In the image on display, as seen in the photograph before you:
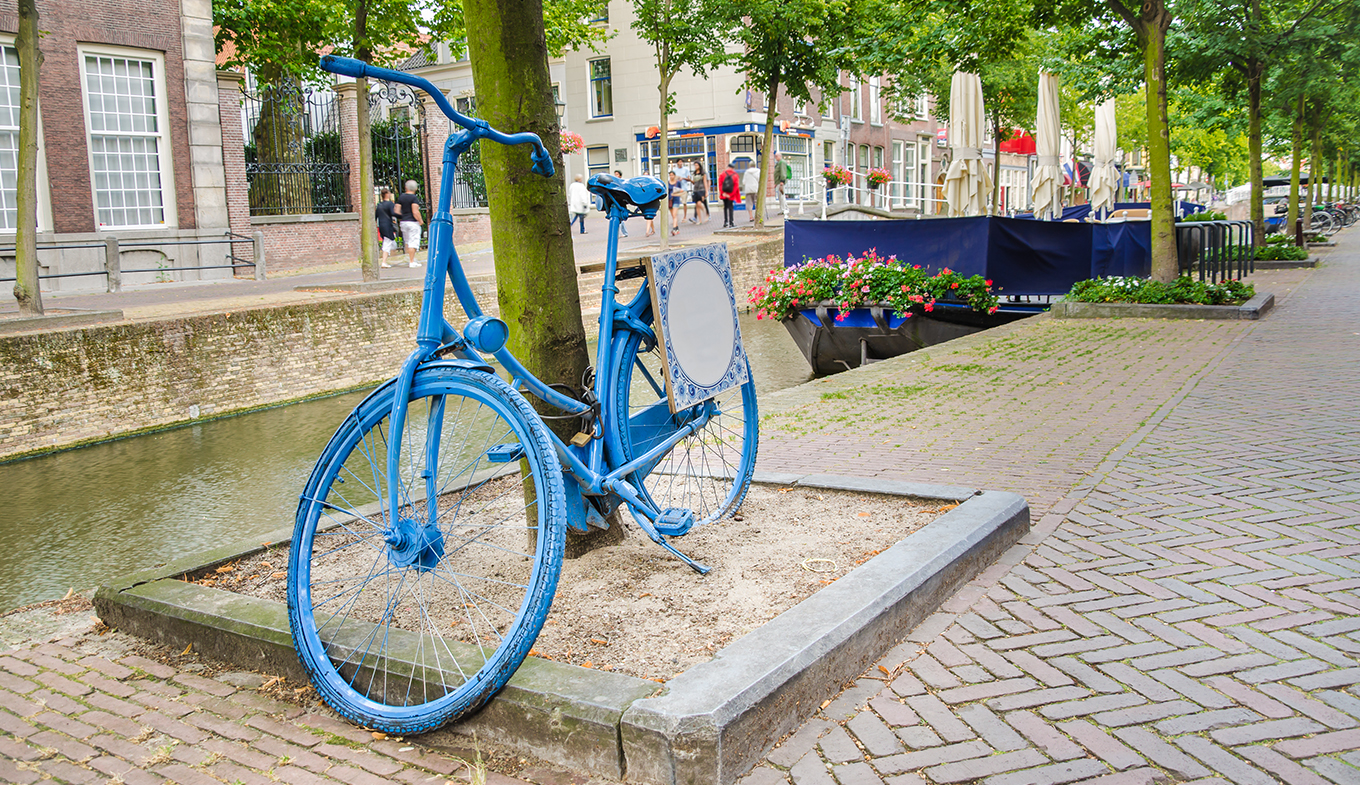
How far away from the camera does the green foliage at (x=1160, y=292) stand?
12.6 m

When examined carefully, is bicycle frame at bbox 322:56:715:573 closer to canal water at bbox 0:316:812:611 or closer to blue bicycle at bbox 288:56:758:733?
blue bicycle at bbox 288:56:758:733

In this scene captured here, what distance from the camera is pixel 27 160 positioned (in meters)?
11.1

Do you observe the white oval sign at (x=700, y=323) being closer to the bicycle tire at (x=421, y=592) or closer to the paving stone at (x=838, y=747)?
the bicycle tire at (x=421, y=592)

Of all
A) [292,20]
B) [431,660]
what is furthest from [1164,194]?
[292,20]

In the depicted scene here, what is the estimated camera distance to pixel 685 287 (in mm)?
3602

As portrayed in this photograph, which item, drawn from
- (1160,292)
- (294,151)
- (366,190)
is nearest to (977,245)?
(1160,292)

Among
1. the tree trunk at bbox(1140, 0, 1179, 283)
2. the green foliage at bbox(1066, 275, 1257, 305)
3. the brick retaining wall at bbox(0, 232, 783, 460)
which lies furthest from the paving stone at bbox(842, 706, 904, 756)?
the tree trunk at bbox(1140, 0, 1179, 283)

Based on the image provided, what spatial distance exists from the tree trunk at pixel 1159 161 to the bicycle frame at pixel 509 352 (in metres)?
11.6

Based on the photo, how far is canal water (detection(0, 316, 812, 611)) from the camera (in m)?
6.27

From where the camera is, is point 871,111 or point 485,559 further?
point 871,111

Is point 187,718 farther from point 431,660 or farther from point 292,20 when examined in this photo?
point 292,20

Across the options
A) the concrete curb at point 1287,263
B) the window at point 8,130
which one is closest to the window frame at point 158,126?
the window at point 8,130

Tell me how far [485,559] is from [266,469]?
5967mm

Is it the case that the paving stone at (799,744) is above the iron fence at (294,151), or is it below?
below
